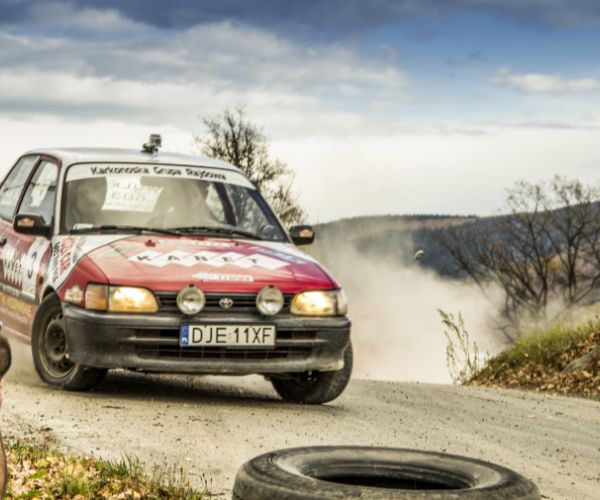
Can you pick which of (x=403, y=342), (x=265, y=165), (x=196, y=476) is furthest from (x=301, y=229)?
(x=403, y=342)

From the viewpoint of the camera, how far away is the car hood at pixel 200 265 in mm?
9133

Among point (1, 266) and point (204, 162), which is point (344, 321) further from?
point (1, 266)

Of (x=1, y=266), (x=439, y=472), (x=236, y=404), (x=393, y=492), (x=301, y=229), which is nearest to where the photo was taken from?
(x=393, y=492)

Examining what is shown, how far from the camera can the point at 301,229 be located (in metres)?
10.5

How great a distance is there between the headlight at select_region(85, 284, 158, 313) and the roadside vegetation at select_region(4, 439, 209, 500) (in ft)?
6.90

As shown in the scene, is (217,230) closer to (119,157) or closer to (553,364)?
(119,157)

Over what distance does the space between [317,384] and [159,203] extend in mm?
1999

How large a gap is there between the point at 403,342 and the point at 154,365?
81.0 m

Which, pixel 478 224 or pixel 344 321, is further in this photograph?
pixel 478 224

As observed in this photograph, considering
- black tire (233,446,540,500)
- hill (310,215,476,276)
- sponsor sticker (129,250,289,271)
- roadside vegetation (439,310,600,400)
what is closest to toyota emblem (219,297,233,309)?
sponsor sticker (129,250,289,271)

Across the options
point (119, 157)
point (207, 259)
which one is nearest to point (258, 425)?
point (207, 259)

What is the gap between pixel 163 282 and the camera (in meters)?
9.10

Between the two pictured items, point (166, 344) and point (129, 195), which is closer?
point (166, 344)

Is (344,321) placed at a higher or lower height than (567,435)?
higher
